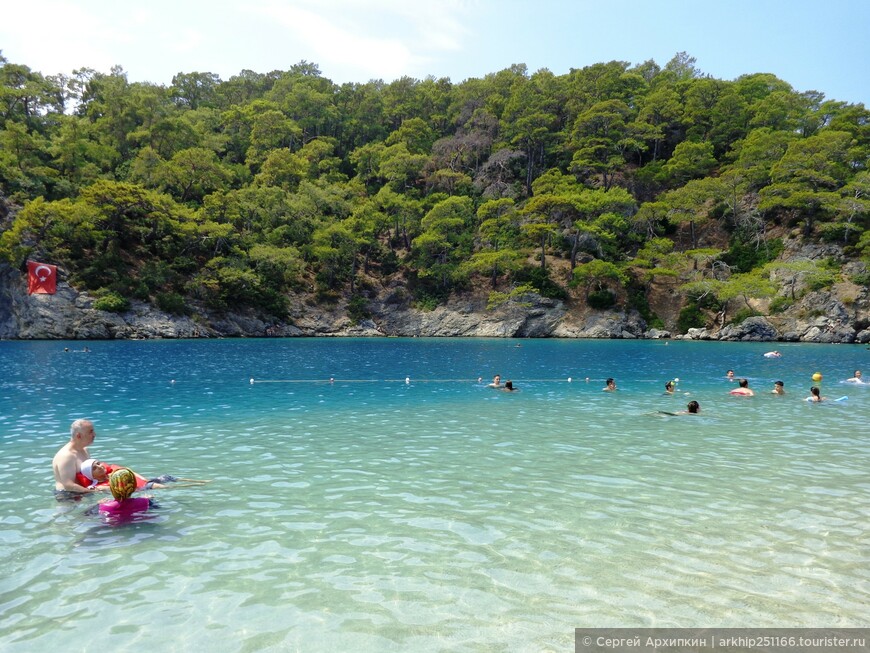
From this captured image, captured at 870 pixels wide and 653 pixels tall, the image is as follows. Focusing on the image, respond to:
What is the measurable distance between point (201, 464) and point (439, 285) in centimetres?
6951

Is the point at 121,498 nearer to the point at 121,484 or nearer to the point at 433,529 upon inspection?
the point at 121,484

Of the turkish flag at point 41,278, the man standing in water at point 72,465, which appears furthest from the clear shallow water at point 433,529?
the turkish flag at point 41,278

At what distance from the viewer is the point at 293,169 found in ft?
294

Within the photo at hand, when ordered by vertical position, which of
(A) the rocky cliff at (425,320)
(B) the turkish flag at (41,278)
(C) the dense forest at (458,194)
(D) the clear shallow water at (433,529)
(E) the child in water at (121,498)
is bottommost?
(D) the clear shallow water at (433,529)

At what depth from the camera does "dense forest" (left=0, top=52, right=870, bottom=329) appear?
67.2 meters

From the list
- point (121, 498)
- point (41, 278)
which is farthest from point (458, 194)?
point (121, 498)

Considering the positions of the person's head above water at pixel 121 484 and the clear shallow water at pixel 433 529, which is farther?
the person's head above water at pixel 121 484

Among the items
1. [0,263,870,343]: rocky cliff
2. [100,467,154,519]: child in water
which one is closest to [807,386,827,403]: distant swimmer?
[100,467,154,519]: child in water

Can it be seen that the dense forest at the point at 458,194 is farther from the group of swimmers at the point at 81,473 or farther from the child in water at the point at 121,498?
the child in water at the point at 121,498

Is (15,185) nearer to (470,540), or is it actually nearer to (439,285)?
(439,285)

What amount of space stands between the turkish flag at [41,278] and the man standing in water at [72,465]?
57.3 meters

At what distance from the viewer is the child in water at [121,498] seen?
846cm

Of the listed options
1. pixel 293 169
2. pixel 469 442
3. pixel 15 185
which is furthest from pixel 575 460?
pixel 293 169

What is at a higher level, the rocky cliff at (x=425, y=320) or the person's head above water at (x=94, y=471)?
the rocky cliff at (x=425, y=320)
